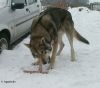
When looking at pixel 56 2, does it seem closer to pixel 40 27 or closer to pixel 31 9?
pixel 31 9

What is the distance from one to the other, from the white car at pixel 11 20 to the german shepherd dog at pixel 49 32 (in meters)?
1.33

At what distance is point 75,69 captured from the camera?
820 cm

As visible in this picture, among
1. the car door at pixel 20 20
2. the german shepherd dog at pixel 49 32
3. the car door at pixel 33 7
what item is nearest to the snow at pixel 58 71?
the german shepherd dog at pixel 49 32

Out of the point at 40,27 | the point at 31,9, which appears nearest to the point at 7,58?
the point at 40,27

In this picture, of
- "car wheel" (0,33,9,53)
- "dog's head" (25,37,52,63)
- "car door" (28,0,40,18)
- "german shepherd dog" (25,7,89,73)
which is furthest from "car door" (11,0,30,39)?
"dog's head" (25,37,52,63)

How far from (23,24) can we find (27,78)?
358 centimetres

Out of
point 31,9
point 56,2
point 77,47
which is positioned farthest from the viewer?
point 56,2

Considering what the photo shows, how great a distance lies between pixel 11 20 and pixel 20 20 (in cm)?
78

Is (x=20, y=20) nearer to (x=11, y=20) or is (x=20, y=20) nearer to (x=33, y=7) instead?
(x=11, y=20)

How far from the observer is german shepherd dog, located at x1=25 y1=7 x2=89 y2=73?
25.0ft

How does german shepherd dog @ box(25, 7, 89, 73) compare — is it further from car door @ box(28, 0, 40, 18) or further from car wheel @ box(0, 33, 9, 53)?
car door @ box(28, 0, 40, 18)

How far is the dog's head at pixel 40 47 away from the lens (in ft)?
24.9

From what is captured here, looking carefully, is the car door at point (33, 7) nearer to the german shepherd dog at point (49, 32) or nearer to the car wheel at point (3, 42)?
the car wheel at point (3, 42)

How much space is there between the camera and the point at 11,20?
9727mm
